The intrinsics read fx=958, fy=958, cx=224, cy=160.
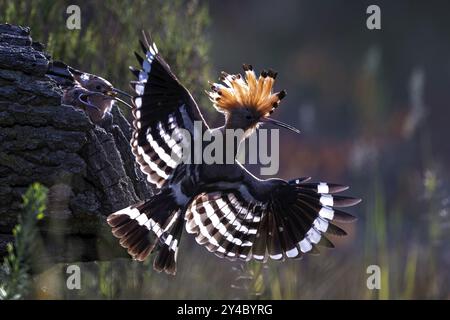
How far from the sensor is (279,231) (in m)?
4.20

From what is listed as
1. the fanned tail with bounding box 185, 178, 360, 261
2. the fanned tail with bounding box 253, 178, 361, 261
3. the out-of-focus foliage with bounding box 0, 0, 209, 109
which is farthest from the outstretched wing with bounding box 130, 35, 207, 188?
the out-of-focus foliage with bounding box 0, 0, 209, 109

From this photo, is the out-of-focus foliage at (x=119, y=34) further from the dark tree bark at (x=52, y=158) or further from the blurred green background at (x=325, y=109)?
the dark tree bark at (x=52, y=158)

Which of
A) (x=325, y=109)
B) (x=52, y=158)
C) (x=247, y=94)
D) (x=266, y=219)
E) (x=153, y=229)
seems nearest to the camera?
(x=52, y=158)

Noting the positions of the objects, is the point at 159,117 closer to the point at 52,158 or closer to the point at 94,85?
the point at 94,85

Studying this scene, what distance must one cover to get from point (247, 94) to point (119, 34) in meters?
1.72

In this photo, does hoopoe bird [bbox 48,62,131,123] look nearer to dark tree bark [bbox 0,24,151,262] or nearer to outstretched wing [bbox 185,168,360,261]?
dark tree bark [bbox 0,24,151,262]

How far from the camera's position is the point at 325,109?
12.0m

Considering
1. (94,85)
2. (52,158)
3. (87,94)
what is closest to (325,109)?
(94,85)

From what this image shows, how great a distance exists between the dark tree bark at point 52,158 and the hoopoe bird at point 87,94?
21cm

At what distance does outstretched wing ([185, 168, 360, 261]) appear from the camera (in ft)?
13.5

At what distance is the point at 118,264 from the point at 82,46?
1154mm
